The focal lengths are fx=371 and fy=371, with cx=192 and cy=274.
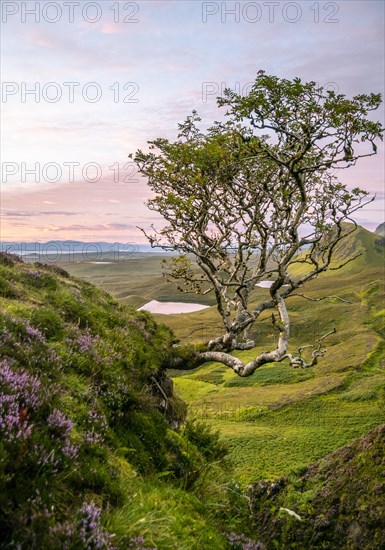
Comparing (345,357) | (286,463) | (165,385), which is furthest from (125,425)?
(345,357)

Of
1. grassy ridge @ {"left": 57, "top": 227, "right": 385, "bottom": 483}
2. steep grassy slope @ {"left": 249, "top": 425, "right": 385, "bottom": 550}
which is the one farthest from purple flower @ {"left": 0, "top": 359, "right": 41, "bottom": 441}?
grassy ridge @ {"left": 57, "top": 227, "right": 385, "bottom": 483}

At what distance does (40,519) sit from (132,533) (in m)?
1.24

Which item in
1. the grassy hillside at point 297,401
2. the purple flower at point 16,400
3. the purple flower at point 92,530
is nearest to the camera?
the purple flower at point 92,530

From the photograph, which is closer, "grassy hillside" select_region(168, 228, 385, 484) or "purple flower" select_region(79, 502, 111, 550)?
"purple flower" select_region(79, 502, 111, 550)

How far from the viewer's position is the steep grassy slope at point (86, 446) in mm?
4520

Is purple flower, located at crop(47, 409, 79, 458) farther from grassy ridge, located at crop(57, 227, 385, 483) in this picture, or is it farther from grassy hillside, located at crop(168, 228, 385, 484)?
grassy ridge, located at crop(57, 227, 385, 483)

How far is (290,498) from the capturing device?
11.7 metres

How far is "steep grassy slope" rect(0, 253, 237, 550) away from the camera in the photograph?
4.52 m

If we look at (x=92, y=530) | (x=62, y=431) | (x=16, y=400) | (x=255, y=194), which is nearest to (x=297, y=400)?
(x=255, y=194)

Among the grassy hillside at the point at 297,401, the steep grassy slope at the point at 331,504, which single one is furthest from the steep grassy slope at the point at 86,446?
the grassy hillside at the point at 297,401

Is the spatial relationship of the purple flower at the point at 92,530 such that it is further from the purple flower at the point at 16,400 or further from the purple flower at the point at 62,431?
the purple flower at the point at 16,400

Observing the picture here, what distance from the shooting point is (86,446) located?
6.17 m

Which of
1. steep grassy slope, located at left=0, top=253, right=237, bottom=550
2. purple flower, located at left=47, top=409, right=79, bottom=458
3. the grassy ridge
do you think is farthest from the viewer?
the grassy ridge

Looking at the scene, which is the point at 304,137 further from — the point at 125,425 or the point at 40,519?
the point at 40,519
